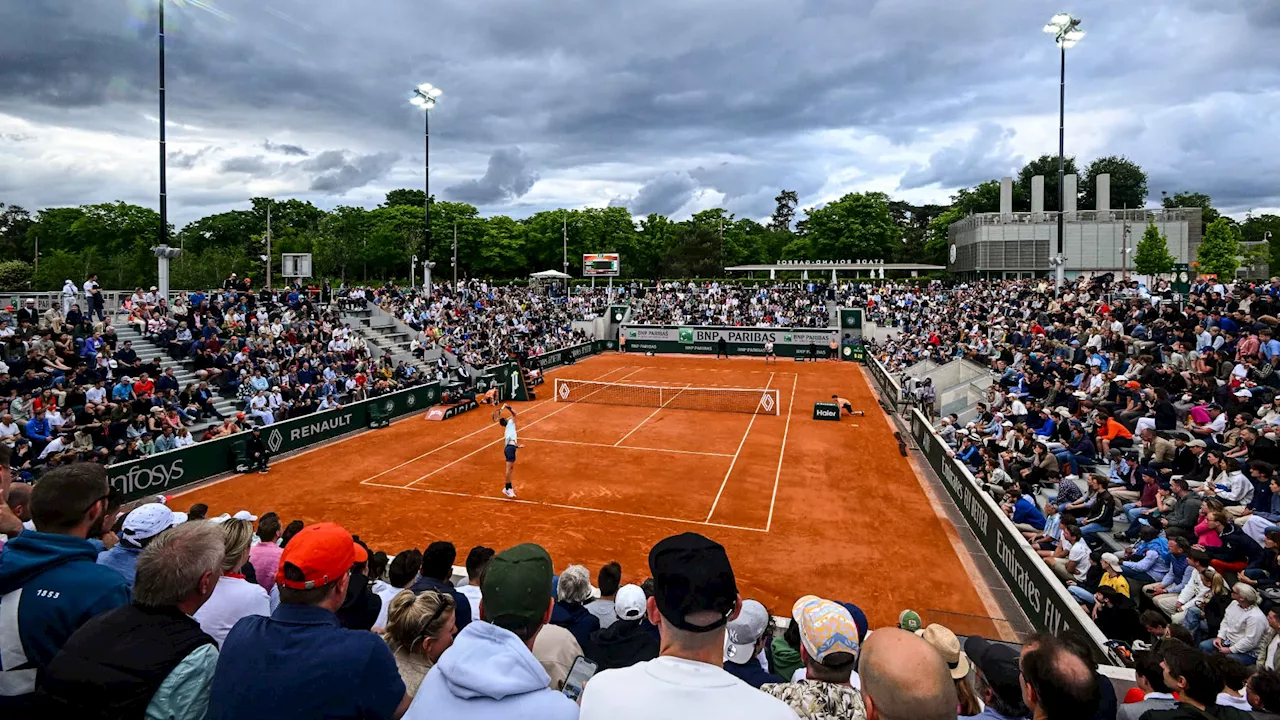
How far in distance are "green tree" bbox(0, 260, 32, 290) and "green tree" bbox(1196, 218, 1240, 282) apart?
97.7 meters

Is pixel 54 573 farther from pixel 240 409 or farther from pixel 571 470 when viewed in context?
pixel 240 409

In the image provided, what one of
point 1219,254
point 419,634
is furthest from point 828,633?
point 1219,254

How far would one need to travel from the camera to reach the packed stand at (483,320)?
119 ft

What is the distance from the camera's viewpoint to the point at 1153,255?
54.9 m

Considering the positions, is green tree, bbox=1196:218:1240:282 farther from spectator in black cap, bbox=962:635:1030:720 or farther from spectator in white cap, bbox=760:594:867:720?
spectator in white cap, bbox=760:594:867:720

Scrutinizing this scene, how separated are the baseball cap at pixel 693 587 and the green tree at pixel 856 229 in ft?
279

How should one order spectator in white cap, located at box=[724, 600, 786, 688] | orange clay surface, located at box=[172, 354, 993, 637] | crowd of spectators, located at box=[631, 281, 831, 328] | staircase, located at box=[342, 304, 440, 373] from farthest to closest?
crowd of spectators, located at box=[631, 281, 831, 328]
staircase, located at box=[342, 304, 440, 373]
orange clay surface, located at box=[172, 354, 993, 637]
spectator in white cap, located at box=[724, 600, 786, 688]

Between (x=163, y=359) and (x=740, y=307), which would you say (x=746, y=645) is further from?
(x=740, y=307)

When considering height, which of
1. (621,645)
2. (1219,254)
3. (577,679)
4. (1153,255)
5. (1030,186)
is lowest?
(621,645)

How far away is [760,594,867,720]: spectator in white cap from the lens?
2826 mm

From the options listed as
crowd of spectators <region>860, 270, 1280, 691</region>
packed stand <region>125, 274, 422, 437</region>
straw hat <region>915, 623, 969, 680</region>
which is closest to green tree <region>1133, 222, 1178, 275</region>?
crowd of spectators <region>860, 270, 1280, 691</region>

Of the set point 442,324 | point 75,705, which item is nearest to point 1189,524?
point 75,705

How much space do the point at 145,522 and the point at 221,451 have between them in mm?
16518

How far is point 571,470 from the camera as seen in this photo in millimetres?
19719
